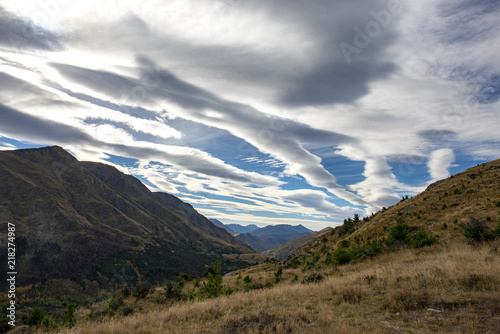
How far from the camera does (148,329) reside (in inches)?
310

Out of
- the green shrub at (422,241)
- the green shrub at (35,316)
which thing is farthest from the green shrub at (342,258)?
the green shrub at (35,316)

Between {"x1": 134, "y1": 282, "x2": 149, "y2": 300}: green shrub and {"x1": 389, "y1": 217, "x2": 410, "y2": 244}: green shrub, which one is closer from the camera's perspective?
{"x1": 389, "y1": 217, "x2": 410, "y2": 244}: green shrub

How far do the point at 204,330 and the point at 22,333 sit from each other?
72.2 feet

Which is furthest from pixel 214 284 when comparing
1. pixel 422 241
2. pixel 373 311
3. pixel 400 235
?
pixel 400 235

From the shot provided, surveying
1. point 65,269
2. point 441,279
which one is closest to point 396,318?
point 441,279

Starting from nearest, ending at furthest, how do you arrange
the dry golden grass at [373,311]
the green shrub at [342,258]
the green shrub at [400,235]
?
1. the dry golden grass at [373,311]
2. the green shrub at [400,235]
3. the green shrub at [342,258]

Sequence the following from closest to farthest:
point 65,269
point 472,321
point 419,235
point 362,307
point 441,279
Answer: point 472,321 → point 362,307 → point 441,279 → point 419,235 → point 65,269

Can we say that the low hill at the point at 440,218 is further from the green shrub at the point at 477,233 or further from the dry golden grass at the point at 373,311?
the dry golden grass at the point at 373,311

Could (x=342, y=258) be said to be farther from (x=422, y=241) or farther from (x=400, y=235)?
(x=422, y=241)

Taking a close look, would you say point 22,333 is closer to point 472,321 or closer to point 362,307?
point 362,307

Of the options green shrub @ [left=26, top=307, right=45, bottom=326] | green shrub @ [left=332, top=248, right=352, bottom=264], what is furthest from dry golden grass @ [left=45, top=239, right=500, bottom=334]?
green shrub @ [left=26, top=307, right=45, bottom=326]

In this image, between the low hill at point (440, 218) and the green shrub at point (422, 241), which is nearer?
the green shrub at point (422, 241)

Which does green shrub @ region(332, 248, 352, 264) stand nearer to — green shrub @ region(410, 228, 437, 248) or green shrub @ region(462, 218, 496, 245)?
green shrub @ region(410, 228, 437, 248)

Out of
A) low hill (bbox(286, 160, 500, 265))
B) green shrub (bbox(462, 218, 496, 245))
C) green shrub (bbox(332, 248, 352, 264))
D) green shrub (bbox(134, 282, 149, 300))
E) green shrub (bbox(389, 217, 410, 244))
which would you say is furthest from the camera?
green shrub (bbox(134, 282, 149, 300))
